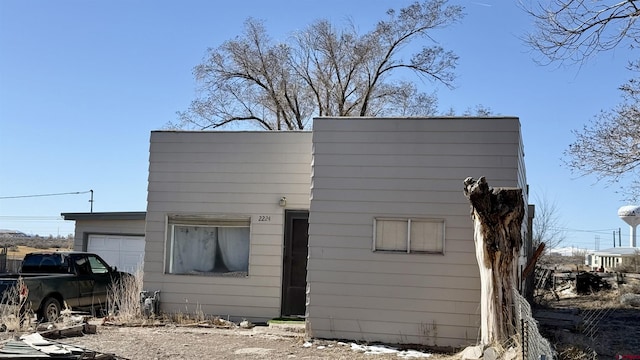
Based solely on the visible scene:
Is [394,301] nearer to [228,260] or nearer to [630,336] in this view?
[228,260]

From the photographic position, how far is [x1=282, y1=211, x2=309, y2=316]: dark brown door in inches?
459

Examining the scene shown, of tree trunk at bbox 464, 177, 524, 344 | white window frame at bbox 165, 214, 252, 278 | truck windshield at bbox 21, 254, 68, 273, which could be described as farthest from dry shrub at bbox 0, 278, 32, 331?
tree trunk at bbox 464, 177, 524, 344

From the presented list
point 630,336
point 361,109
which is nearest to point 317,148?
point 630,336

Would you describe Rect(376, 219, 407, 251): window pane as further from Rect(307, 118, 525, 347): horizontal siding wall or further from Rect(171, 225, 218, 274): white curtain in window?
Rect(171, 225, 218, 274): white curtain in window

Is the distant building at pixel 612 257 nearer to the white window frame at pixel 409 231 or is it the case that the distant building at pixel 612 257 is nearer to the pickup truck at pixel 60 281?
the white window frame at pixel 409 231

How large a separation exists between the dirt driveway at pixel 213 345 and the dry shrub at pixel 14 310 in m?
1.37

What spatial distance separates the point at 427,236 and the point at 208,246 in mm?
4394

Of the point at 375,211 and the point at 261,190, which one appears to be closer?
the point at 375,211

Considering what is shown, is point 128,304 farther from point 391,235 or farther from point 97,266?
point 391,235

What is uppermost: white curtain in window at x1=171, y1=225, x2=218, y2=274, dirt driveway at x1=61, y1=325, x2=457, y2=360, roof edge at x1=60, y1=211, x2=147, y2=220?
roof edge at x1=60, y1=211, x2=147, y2=220

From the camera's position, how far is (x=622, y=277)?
2633 centimetres

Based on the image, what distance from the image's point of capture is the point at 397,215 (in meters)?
10.0

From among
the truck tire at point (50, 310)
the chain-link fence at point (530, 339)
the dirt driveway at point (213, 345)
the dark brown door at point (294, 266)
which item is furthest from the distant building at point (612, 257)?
the chain-link fence at point (530, 339)

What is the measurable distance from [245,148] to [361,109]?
14345mm
